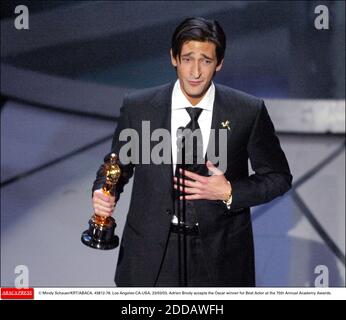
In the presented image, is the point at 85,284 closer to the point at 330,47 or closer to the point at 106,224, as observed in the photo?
the point at 106,224

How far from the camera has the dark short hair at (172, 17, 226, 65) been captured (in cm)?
199

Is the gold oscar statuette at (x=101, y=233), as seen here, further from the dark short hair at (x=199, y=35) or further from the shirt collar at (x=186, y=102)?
the dark short hair at (x=199, y=35)

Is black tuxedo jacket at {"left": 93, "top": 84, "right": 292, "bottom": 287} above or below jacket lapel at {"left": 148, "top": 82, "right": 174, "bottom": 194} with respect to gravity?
below

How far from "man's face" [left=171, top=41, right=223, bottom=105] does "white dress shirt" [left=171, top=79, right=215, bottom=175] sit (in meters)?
0.01

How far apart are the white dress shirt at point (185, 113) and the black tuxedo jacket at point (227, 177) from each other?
2cm

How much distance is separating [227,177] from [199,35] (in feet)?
1.32

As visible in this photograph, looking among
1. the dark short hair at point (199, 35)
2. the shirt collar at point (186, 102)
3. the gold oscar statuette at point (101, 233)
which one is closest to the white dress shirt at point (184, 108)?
the shirt collar at point (186, 102)

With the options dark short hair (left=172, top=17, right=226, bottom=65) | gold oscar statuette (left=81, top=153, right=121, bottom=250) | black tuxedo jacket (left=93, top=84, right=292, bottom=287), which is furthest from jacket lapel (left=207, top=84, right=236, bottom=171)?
gold oscar statuette (left=81, top=153, right=121, bottom=250)

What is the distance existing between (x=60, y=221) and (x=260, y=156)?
2.49ft

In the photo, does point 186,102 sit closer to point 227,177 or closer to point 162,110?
point 162,110

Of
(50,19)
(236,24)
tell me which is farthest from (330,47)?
(50,19)

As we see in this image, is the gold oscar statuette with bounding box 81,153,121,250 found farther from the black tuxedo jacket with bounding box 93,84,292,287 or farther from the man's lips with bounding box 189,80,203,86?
the man's lips with bounding box 189,80,203,86

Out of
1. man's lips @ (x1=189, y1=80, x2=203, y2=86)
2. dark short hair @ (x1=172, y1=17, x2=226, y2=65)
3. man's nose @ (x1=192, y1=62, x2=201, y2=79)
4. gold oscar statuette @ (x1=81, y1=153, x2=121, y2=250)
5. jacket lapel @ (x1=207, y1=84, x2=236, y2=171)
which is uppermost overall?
dark short hair @ (x1=172, y1=17, x2=226, y2=65)

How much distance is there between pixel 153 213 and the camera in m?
1.97
